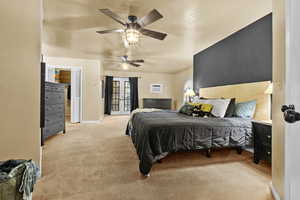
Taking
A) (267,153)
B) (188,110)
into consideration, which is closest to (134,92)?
(188,110)

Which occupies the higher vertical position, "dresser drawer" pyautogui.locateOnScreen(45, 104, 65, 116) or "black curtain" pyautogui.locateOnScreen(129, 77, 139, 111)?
"black curtain" pyautogui.locateOnScreen(129, 77, 139, 111)

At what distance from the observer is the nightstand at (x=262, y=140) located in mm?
1941

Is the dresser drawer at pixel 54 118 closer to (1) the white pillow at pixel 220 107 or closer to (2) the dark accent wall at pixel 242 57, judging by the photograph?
(1) the white pillow at pixel 220 107

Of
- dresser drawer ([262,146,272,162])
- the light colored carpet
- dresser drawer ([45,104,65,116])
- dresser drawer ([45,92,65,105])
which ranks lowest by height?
the light colored carpet

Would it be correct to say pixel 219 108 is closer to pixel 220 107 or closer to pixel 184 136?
pixel 220 107

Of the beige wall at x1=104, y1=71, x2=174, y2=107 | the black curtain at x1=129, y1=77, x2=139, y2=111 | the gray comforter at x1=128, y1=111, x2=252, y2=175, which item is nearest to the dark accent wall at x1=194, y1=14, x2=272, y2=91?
the gray comforter at x1=128, y1=111, x2=252, y2=175

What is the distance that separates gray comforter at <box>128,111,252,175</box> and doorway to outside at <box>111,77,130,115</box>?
241 inches

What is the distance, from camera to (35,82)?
1.57 meters

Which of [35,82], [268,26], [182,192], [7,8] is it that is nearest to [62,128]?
[35,82]

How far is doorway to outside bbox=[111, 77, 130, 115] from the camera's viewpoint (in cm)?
794

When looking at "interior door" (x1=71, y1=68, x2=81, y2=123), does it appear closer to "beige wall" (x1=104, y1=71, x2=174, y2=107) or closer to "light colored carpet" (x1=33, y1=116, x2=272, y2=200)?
"beige wall" (x1=104, y1=71, x2=174, y2=107)

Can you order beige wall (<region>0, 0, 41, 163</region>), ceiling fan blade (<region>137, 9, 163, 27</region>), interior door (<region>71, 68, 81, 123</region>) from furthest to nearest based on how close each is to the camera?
interior door (<region>71, 68, 81, 123</region>) < ceiling fan blade (<region>137, 9, 163, 27</region>) < beige wall (<region>0, 0, 41, 163</region>)

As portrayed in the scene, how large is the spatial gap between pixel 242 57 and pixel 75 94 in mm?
5345

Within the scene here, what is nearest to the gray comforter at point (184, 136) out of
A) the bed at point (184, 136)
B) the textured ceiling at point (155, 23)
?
the bed at point (184, 136)
